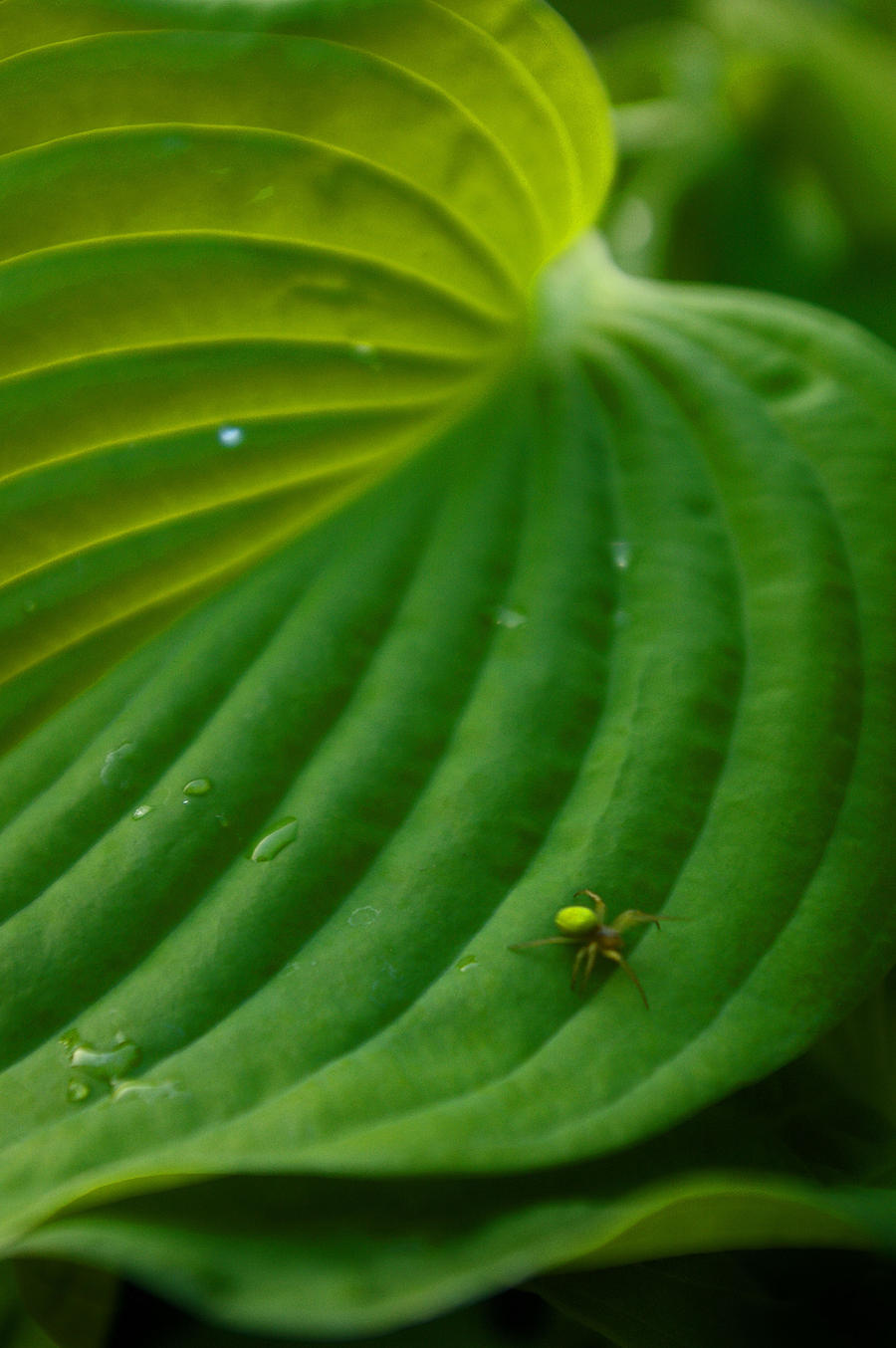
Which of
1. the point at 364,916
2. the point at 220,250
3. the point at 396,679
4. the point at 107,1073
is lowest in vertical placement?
the point at 107,1073

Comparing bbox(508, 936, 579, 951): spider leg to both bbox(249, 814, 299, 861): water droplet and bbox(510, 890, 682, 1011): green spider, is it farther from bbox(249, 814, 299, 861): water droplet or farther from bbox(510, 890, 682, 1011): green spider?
bbox(249, 814, 299, 861): water droplet

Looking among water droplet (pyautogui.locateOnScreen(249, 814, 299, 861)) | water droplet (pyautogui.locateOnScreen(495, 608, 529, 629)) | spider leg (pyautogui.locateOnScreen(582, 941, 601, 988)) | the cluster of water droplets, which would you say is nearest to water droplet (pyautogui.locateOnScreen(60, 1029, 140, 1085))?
the cluster of water droplets

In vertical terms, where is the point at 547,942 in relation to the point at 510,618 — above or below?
below

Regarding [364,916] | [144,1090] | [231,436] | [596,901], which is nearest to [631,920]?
[596,901]

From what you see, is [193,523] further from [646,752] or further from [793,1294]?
[793,1294]

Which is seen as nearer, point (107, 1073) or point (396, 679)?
point (107, 1073)

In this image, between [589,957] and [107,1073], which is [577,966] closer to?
[589,957]

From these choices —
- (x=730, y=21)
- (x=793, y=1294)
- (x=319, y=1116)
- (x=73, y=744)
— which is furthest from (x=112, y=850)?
(x=730, y=21)
